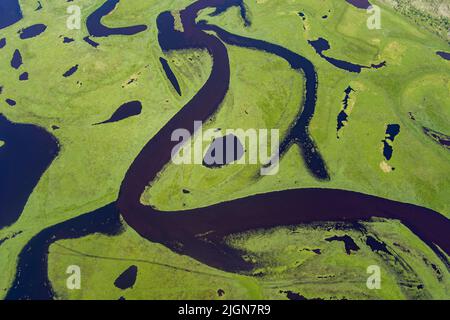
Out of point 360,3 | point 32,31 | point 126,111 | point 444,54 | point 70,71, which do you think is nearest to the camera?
point 126,111

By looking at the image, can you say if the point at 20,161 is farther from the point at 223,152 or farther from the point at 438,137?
the point at 438,137

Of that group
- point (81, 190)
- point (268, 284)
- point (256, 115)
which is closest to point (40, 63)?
point (81, 190)

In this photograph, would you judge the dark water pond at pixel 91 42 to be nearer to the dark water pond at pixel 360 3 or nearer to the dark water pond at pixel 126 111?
the dark water pond at pixel 126 111

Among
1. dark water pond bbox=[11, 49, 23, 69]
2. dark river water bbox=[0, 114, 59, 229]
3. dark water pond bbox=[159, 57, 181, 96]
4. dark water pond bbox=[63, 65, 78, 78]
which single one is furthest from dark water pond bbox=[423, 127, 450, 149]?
dark water pond bbox=[11, 49, 23, 69]

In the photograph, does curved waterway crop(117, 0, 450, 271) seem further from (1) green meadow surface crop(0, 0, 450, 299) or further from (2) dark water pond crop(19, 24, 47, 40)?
(2) dark water pond crop(19, 24, 47, 40)

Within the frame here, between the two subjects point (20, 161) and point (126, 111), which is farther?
point (126, 111)

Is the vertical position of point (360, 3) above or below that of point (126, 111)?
above

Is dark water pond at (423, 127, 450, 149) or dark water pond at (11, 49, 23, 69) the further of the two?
dark water pond at (11, 49, 23, 69)

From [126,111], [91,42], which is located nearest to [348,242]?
[126,111]

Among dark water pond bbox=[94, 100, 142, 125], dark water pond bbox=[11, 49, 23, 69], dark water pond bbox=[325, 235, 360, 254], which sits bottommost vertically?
dark water pond bbox=[325, 235, 360, 254]

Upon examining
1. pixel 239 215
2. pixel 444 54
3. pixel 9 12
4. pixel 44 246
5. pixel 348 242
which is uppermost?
pixel 9 12
